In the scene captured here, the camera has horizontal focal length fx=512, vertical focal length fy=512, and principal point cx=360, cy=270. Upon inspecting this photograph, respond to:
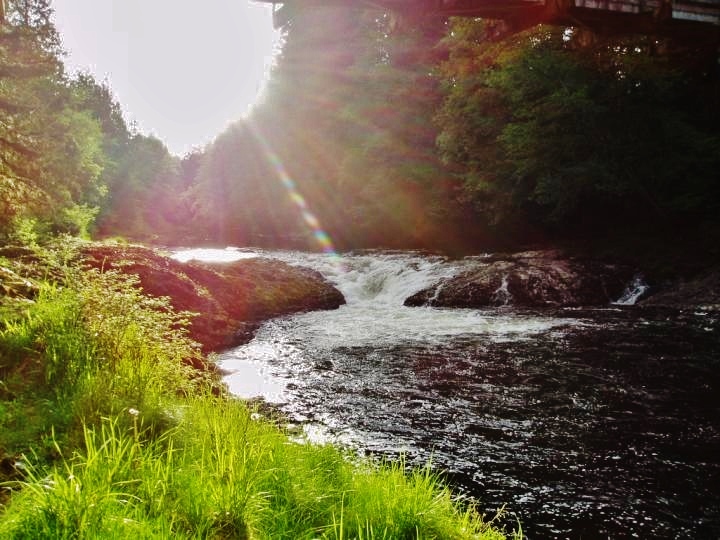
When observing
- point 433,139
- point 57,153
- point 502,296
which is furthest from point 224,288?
point 433,139

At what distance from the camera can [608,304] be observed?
13.9 meters

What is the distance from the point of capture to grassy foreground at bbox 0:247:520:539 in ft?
8.24

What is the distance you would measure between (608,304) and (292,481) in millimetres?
12726

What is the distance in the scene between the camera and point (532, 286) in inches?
568

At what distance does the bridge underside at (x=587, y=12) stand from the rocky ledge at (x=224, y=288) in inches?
230

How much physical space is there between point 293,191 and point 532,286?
32557 millimetres

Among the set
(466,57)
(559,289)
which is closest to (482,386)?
(559,289)

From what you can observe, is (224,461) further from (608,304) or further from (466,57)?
(466,57)

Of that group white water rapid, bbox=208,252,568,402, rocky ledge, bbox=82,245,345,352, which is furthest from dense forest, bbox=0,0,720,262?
white water rapid, bbox=208,252,568,402

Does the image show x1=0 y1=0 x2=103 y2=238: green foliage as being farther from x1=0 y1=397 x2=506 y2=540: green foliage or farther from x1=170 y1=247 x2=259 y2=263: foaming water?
x1=0 y1=397 x2=506 y2=540: green foliage

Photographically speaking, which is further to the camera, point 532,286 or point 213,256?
point 213,256

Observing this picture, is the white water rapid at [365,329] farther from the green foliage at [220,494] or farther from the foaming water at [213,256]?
the foaming water at [213,256]

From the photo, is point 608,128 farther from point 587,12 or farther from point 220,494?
point 220,494

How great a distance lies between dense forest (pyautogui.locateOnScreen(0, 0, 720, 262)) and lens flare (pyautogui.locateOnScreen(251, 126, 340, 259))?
156mm
